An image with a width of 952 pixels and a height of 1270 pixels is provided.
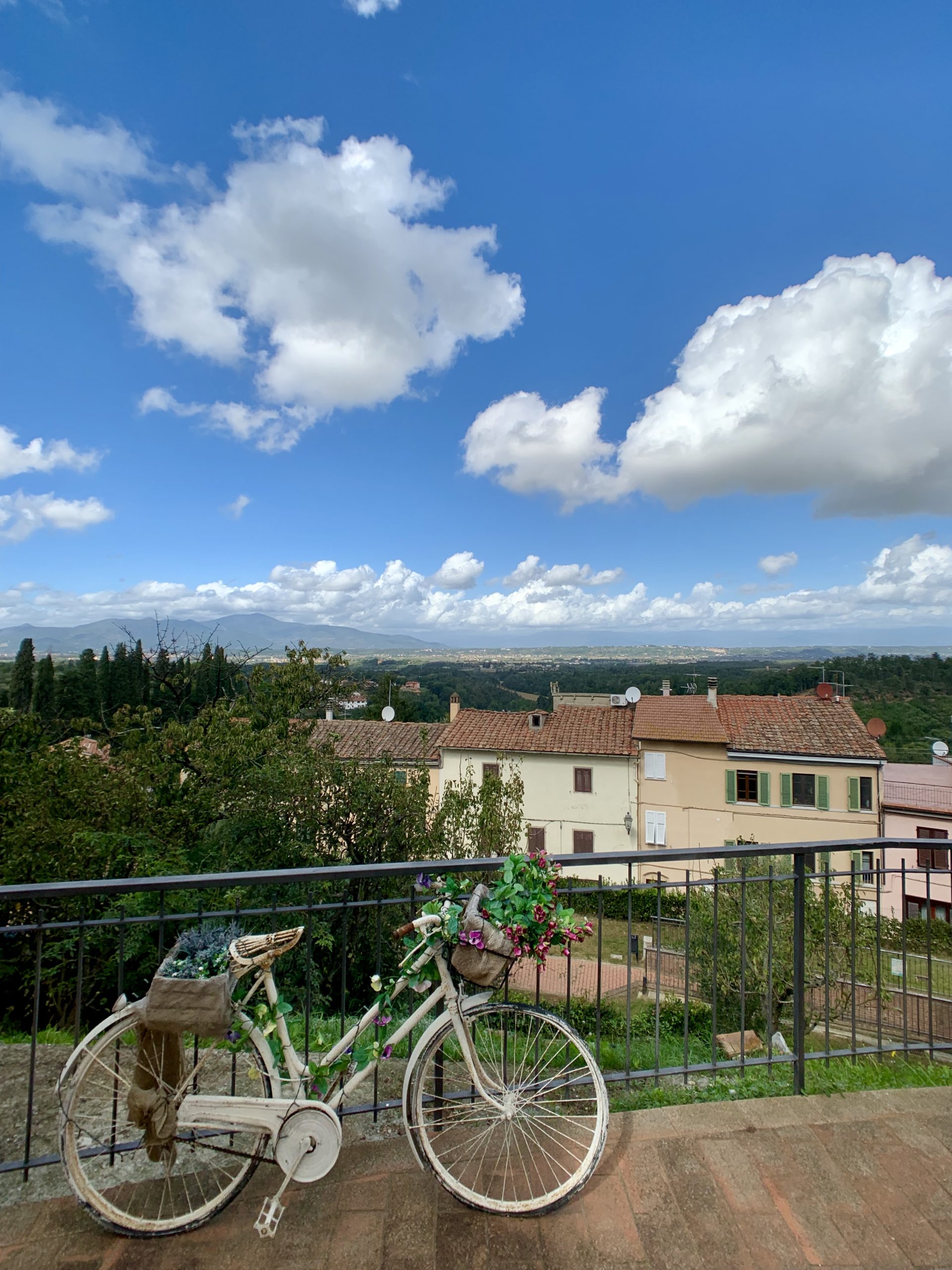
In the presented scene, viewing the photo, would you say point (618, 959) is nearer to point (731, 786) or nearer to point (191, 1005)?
point (731, 786)

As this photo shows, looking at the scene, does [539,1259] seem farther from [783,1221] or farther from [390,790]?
[390,790]

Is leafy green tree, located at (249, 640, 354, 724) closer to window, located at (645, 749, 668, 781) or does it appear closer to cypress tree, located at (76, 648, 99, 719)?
window, located at (645, 749, 668, 781)

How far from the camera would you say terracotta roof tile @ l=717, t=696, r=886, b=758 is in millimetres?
20328

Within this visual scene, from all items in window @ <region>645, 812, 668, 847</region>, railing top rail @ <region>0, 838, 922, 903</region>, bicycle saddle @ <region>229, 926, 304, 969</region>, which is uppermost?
railing top rail @ <region>0, 838, 922, 903</region>

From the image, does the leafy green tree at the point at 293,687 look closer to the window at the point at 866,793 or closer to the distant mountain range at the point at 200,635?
the distant mountain range at the point at 200,635

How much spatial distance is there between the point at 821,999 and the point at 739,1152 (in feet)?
40.3

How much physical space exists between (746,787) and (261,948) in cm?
2232

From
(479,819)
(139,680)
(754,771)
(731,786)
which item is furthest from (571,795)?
(139,680)

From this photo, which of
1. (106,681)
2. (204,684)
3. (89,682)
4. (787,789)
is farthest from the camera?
(106,681)

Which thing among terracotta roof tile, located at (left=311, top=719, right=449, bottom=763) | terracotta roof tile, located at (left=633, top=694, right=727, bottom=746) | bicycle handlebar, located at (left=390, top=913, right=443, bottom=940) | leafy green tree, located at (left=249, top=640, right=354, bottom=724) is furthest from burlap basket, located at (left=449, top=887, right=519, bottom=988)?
terracotta roof tile, located at (left=633, top=694, right=727, bottom=746)

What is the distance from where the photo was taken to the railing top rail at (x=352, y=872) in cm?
194

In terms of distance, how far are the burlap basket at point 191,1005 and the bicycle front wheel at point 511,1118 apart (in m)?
0.63

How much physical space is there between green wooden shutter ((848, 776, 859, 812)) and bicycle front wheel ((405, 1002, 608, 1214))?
69.7 ft

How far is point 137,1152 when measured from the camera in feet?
7.02
